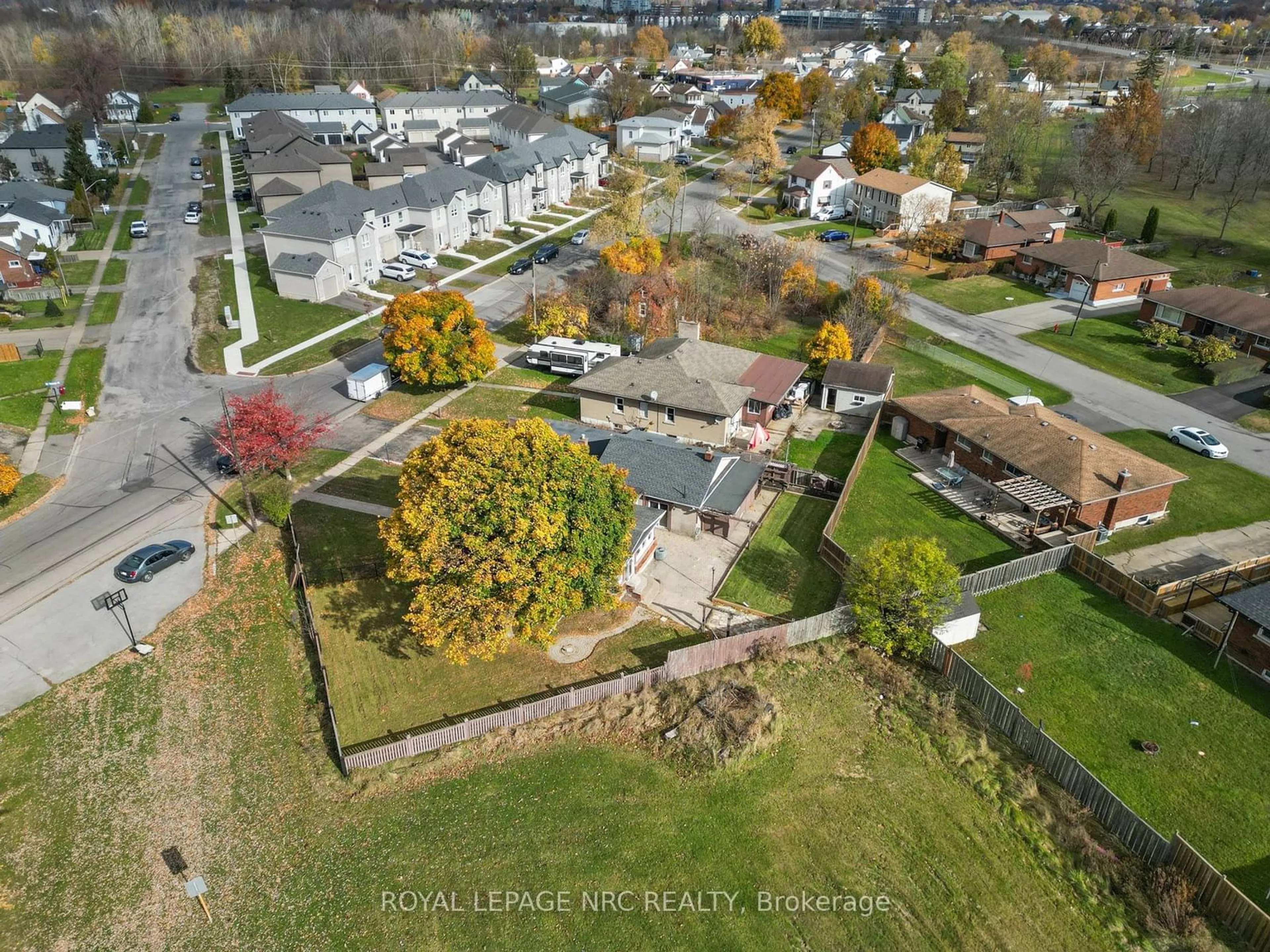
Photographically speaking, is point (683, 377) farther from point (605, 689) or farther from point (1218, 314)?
point (1218, 314)

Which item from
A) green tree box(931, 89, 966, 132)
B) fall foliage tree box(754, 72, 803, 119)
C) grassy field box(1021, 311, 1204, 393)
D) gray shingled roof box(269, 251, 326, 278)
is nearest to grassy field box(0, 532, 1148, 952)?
grassy field box(1021, 311, 1204, 393)

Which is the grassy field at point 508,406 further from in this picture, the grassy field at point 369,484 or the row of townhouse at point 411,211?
the row of townhouse at point 411,211

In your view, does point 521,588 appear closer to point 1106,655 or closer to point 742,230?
point 1106,655

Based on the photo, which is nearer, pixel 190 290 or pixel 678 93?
pixel 190 290

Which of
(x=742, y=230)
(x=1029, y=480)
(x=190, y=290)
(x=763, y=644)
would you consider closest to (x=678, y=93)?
(x=742, y=230)

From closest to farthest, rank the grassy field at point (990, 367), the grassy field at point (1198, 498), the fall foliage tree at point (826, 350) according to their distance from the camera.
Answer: the grassy field at point (1198, 498)
the fall foliage tree at point (826, 350)
the grassy field at point (990, 367)

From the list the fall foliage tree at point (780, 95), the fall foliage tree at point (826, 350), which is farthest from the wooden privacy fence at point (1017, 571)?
the fall foliage tree at point (780, 95)
